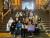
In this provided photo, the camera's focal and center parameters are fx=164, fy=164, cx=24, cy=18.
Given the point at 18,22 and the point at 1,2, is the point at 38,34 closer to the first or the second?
the point at 18,22

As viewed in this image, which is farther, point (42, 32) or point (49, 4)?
point (49, 4)

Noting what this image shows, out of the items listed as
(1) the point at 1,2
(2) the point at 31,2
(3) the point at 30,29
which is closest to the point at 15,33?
(3) the point at 30,29

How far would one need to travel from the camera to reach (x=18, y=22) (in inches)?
319

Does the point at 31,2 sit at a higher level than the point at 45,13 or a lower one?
higher

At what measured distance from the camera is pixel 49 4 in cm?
1650

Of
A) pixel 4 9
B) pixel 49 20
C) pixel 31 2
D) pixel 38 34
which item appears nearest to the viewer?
pixel 38 34

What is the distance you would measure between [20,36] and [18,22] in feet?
2.36

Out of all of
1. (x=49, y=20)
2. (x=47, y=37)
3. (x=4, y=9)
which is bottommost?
(x=47, y=37)

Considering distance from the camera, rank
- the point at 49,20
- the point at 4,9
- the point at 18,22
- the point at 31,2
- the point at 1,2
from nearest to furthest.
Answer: the point at 18,22, the point at 49,20, the point at 4,9, the point at 1,2, the point at 31,2

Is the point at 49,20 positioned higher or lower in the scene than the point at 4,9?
lower

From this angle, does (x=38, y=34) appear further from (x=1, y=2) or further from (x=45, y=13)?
(x=1, y=2)

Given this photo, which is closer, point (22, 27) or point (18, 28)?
point (18, 28)

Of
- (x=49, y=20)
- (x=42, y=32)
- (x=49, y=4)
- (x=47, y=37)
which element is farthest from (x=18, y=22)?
(x=49, y=4)

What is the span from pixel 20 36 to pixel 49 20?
15.9ft
